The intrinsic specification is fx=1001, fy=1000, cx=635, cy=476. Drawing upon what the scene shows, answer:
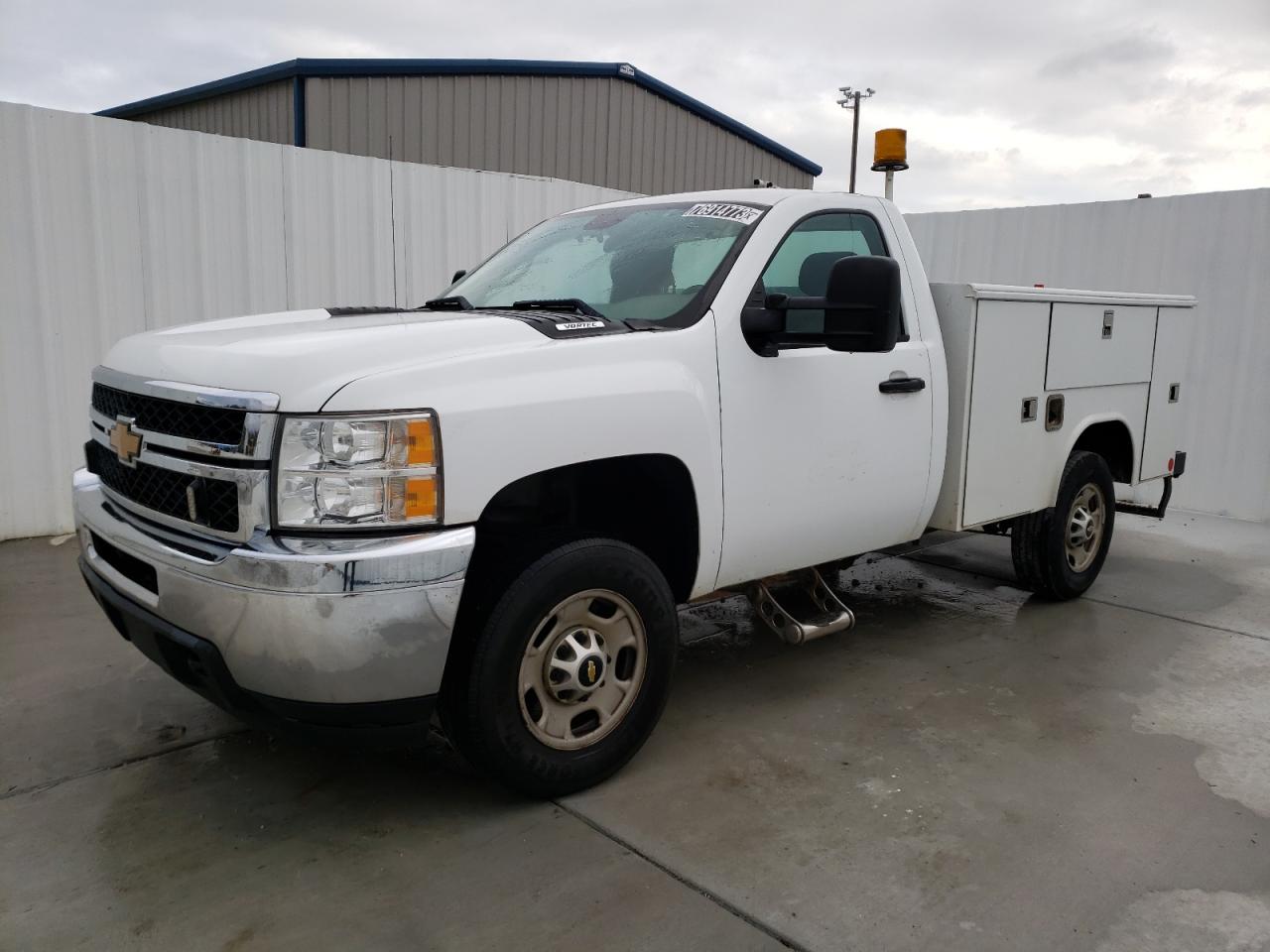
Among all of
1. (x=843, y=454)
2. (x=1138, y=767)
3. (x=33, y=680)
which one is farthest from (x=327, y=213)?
(x=1138, y=767)

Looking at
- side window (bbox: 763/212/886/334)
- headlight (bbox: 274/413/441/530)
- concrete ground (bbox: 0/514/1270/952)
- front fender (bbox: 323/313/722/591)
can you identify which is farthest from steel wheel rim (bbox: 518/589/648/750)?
side window (bbox: 763/212/886/334)

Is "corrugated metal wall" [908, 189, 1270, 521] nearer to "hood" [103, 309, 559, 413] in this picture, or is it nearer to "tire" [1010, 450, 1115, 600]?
"tire" [1010, 450, 1115, 600]

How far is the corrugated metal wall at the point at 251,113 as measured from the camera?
45.3 feet

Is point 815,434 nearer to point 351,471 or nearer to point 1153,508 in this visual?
point 351,471

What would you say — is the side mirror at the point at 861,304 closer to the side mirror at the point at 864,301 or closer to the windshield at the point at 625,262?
the side mirror at the point at 864,301

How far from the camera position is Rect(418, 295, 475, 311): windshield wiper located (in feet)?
12.9

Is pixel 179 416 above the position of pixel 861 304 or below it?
below

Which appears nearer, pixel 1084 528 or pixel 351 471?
pixel 351 471

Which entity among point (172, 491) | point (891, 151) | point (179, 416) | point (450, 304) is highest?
point (891, 151)

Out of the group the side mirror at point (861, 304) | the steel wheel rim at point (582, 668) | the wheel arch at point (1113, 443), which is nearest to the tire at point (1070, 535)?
the wheel arch at point (1113, 443)

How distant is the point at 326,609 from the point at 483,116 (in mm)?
13528

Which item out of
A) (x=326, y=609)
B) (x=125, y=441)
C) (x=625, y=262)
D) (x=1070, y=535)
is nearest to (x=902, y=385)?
(x=625, y=262)

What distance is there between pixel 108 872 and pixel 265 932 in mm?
603

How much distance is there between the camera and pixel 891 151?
219 inches
